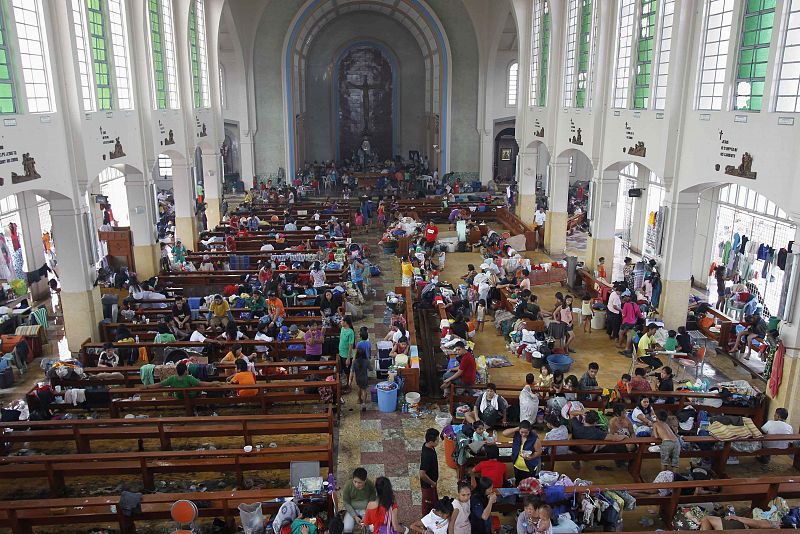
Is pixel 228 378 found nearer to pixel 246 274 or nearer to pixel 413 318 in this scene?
pixel 413 318

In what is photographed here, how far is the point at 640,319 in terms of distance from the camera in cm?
1549

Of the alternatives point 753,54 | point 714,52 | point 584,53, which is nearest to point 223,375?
point 753,54

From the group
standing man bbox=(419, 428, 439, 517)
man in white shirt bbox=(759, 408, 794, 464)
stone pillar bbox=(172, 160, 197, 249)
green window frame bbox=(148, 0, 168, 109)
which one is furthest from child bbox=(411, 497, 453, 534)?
stone pillar bbox=(172, 160, 197, 249)

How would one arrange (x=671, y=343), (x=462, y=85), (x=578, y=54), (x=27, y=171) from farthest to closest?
(x=462, y=85), (x=578, y=54), (x=671, y=343), (x=27, y=171)

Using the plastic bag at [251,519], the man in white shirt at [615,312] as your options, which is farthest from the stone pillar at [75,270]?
the man in white shirt at [615,312]

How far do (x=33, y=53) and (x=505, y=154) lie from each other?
96.5ft

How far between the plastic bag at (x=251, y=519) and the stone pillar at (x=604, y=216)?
15050 millimetres

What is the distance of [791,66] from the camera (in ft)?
38.5

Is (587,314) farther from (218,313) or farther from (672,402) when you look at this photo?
(218,313)

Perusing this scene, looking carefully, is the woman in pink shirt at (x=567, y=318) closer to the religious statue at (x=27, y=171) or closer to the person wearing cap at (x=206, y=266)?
the person wearing cap at (x=206, y=266)

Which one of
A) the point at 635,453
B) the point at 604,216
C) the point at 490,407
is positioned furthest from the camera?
the point at 604,216

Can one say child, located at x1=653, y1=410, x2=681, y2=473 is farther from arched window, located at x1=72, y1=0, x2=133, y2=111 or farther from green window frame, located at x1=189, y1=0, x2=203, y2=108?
green window frame, located at x1=189, y1=0, x2=203, y2=108

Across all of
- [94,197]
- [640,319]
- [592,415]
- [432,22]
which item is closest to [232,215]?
[94,197]

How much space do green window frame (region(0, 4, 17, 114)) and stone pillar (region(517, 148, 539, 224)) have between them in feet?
66.7
